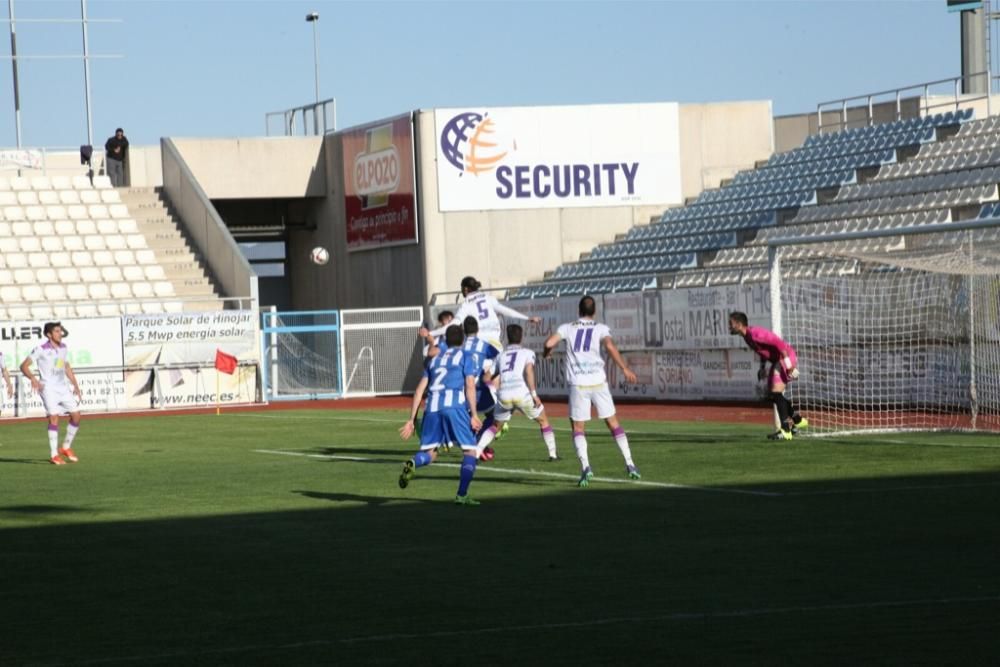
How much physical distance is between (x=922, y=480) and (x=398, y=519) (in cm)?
535

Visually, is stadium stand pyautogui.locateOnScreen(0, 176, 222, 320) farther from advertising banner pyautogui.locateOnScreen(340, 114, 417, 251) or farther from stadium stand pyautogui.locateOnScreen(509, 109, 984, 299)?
stadium stand pyautogui.locateOnScreen(509, 109, 984, 299)

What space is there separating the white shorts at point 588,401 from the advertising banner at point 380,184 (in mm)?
28138

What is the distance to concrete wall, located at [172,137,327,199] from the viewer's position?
49.0 metres

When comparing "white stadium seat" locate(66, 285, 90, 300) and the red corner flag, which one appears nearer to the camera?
the red corner flag

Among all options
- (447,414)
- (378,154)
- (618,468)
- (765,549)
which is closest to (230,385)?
(378,154)

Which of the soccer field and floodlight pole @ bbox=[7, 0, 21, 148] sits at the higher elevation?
floodlight pole @ bbox=[7, 0, 21, 148]

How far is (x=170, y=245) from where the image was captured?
157 ft

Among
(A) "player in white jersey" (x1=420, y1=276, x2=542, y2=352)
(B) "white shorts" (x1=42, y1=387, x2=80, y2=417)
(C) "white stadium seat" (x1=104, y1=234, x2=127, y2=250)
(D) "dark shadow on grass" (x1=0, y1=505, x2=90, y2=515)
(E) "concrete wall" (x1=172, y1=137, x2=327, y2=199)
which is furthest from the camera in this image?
(E) "concrete wall" (x1=172, y1=137, x2=327, y2=199)

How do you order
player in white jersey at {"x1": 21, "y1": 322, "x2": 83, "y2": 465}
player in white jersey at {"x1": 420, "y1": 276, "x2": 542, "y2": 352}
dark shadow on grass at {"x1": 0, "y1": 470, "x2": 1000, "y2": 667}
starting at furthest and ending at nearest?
player in white jersey at {"x1": 21, "y1": 322, "x2": 83, "y2": 465} < player in white jersey at {"x1": 420, "y1": 276, "x2": 542, "y2": 352} < dark shadow on grass at {"x1": 0, "y1": 470, "x2": 1000, "y2": 667}

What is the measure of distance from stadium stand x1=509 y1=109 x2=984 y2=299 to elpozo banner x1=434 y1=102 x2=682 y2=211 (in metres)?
1.40

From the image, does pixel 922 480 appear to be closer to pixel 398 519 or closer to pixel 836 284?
pixel 398 519

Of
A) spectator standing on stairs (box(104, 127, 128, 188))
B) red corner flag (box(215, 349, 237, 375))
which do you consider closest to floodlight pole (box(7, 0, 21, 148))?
spectator standing on stairs (box(104, 127, 128, 188))

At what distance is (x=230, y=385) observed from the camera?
41.0m

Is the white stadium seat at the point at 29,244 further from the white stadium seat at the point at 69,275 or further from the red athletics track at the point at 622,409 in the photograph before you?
the red athletics track at the point at 622,409
